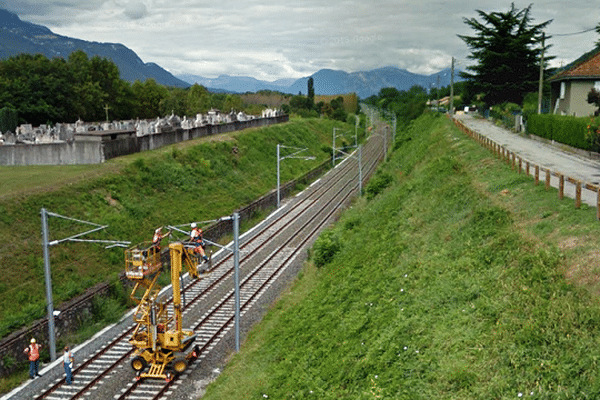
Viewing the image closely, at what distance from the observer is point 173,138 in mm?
54344

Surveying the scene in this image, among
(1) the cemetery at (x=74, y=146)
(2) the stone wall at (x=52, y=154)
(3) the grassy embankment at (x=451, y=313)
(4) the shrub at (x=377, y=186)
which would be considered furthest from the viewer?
(4) the shrub at (x=377, y=186)

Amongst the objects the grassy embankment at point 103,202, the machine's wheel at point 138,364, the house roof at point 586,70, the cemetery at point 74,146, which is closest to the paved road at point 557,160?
the house roof at point 586,70

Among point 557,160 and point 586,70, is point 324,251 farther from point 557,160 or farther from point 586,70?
point 586,70

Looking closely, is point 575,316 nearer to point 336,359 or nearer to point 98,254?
point 336,359

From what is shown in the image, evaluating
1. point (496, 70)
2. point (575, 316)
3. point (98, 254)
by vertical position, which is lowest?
point (98, 254)

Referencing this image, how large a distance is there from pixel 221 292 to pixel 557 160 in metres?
21.8

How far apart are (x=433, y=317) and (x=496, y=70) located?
200ft

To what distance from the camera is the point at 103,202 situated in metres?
35.8

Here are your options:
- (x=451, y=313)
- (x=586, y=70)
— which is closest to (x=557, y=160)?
(x=586, y=70)

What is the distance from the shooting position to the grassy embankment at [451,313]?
11961mm

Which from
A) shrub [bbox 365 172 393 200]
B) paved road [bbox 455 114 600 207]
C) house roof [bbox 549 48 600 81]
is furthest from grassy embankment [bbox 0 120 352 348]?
house roof [bbox 549 48 600 81]

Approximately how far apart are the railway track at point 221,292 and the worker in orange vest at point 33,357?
0.98m

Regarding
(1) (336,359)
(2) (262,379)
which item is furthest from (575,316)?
(2) (262,379)

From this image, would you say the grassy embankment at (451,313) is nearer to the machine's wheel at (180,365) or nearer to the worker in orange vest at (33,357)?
the machine's wheel at (180,365)
